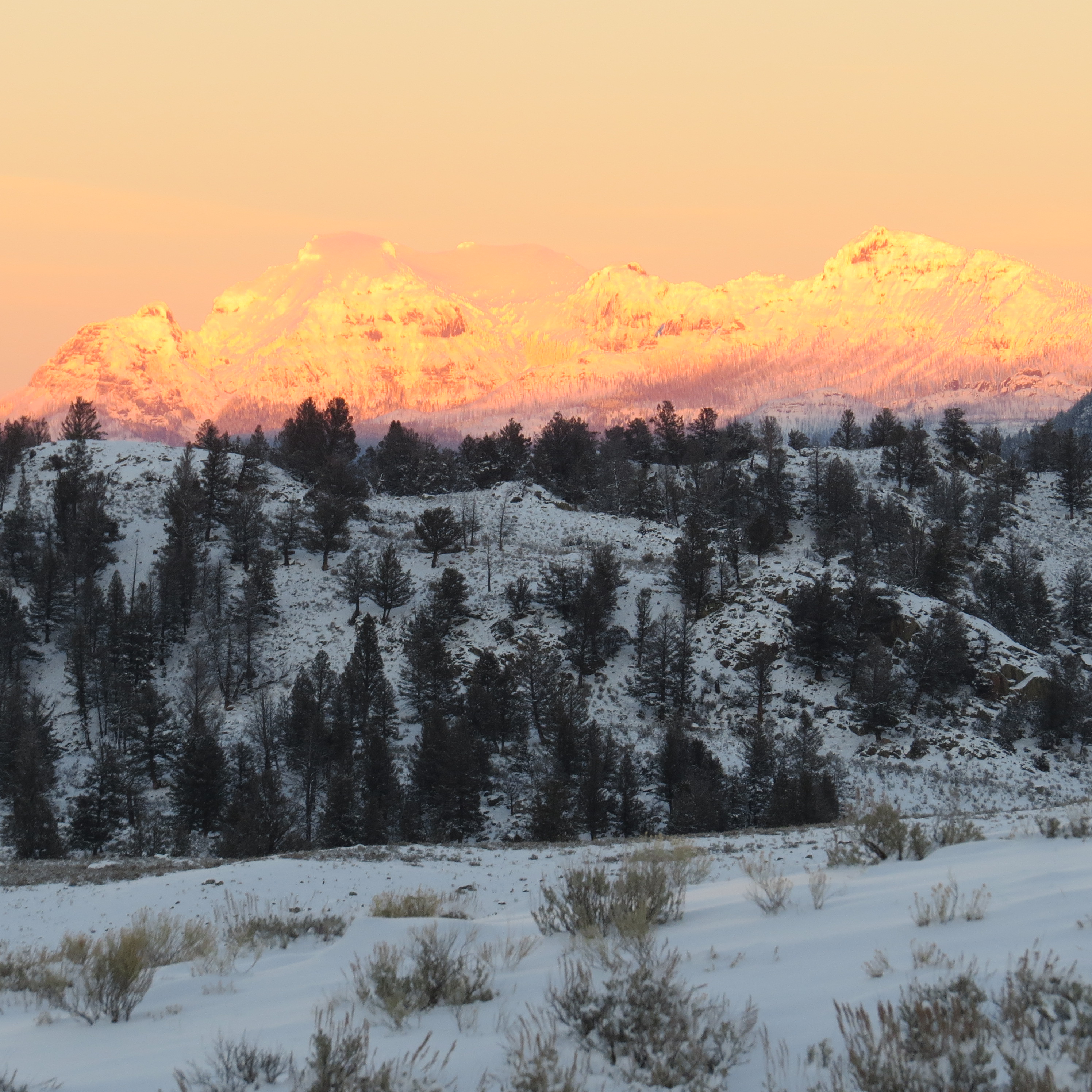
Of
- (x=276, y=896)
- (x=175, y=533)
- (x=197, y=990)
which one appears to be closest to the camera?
(x=197, y=990)

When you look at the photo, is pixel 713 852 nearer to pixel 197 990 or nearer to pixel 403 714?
pixel 197 990

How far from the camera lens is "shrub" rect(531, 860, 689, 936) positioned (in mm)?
7660

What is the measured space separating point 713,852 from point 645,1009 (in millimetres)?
11609

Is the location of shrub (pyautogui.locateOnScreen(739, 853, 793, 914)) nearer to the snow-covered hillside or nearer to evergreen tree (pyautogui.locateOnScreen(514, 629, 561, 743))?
the snow-covered hillside

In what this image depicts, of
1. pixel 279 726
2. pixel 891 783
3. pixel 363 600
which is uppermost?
pixel 363 600

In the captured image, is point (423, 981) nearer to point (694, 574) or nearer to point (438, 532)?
point (694, 574)

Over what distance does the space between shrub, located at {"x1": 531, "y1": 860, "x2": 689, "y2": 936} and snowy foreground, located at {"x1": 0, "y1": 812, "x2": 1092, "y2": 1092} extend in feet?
0.65

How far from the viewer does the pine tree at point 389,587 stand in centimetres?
7031

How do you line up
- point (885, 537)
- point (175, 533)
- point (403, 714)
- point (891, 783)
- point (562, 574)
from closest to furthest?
point (891, 783) → point (403, 714) → point (562, 574) → point (175, 533) → point (885, 537)

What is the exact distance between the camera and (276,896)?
15977mm

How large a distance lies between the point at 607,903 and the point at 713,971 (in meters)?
1.69

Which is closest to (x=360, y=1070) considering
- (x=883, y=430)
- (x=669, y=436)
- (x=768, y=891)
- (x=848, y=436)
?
(x=768, y=891)

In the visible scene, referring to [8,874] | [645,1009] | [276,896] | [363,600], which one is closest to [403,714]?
[363,600]

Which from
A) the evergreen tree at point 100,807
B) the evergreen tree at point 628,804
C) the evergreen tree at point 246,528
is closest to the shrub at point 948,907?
the evergreen tree at point 628,804
